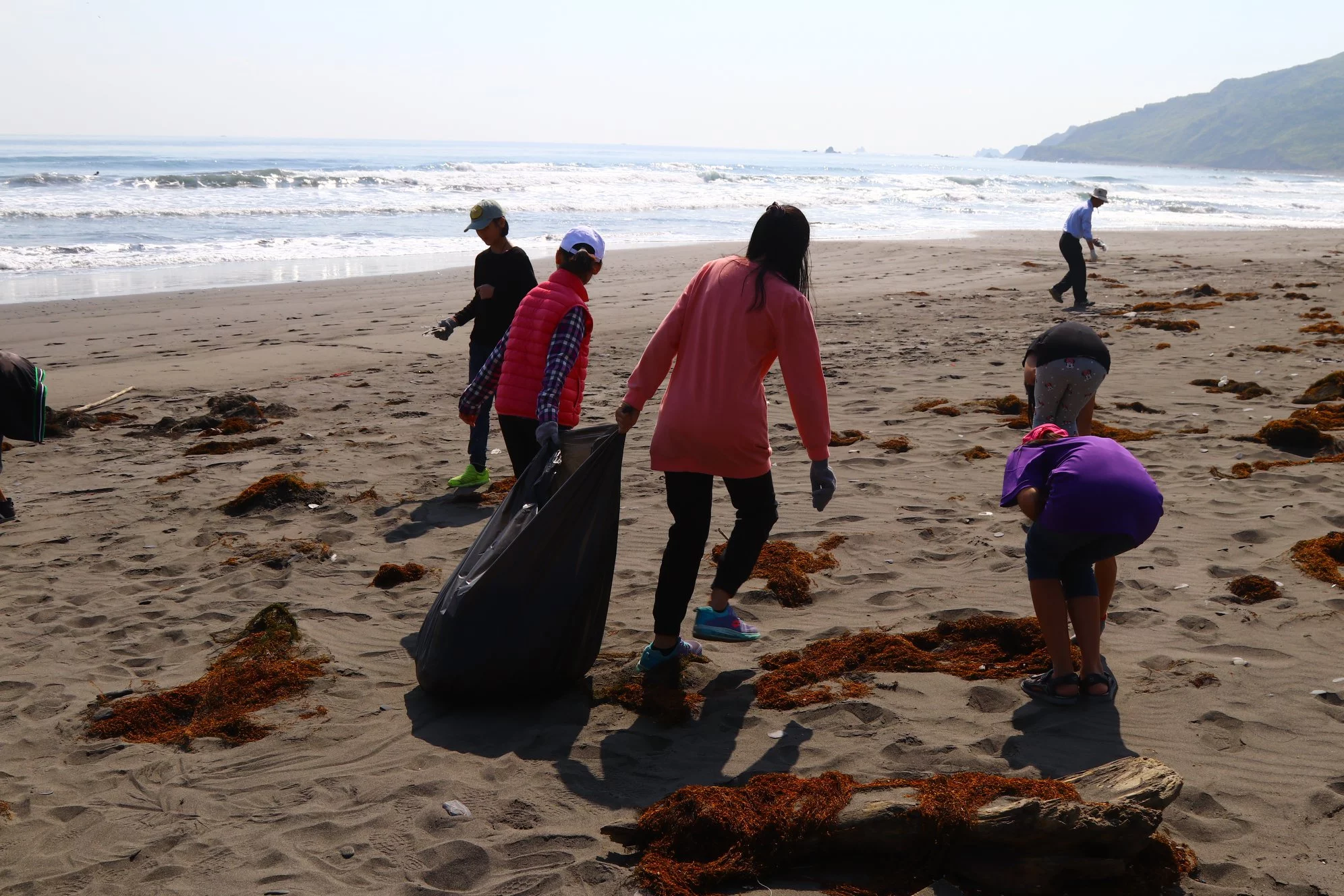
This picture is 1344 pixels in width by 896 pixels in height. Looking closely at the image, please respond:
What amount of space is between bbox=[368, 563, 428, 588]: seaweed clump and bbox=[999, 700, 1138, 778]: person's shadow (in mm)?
2775

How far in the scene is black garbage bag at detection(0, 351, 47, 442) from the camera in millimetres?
5469

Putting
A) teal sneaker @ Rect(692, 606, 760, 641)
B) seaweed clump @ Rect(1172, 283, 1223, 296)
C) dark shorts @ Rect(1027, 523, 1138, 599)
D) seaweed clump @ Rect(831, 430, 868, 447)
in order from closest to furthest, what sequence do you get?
dark shorts @ Rect(1027, 523, 1138, 599), teal sneaker @ Rect(692, 606, 760, 641), seaweed clump @ Rect(831, 430, 868, 447), seaweed clump @ Rect(1172, 283, 1223, 296)

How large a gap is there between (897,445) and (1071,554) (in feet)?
10.9

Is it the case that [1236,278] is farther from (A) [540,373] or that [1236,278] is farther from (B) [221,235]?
(B) [221,235]

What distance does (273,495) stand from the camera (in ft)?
19.1

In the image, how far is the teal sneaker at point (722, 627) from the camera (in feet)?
12.9

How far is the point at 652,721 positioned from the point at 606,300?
36.9ft

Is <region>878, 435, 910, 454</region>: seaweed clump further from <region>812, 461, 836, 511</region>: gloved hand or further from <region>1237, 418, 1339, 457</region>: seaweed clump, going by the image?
<region>812, 461, 836, 511</region>: gloved hand

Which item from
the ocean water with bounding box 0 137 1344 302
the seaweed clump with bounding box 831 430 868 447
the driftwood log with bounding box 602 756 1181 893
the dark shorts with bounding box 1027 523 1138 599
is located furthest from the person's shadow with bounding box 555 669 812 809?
the ocean water with bounding box 0 137 1344 302

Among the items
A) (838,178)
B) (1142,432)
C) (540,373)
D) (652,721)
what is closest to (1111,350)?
(1142,432)

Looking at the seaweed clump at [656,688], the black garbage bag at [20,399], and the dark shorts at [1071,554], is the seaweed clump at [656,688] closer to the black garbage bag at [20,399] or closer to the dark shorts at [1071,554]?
the dark shorts at [1071,554]

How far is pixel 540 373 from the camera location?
4656 millimetres

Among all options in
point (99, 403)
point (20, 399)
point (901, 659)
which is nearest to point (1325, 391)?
point (901, 659)

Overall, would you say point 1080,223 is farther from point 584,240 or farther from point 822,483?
point 822,483
